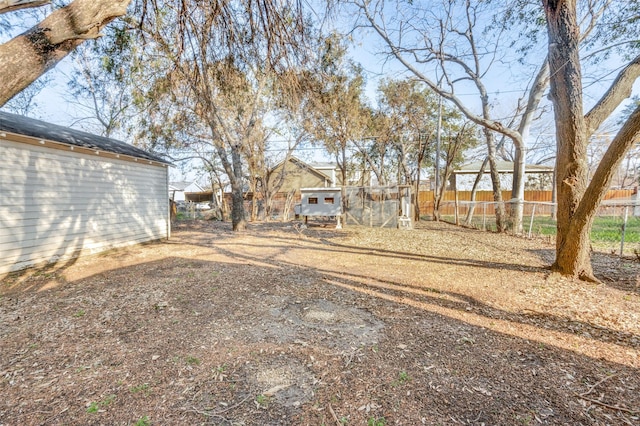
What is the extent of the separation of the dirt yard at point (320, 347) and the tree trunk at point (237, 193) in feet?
18.6

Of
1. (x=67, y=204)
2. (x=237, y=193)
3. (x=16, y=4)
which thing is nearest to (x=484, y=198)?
(x=237, y=193)

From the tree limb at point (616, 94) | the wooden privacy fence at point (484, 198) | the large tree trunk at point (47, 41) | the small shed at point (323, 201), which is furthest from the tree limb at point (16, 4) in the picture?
the wooden privacy fence at point (484, 198)

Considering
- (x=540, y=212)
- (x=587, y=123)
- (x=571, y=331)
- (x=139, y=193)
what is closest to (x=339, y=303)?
(x=571, y=331)

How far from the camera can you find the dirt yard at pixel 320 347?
6.56 ft

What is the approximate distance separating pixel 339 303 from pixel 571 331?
8.50ft

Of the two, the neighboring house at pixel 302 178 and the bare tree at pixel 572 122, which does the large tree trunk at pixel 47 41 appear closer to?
the bare tree at pixel 572 122

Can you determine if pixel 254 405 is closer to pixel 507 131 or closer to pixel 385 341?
pixel 385 341

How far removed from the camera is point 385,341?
9.55 ft

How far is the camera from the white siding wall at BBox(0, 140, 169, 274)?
5473 millimetres

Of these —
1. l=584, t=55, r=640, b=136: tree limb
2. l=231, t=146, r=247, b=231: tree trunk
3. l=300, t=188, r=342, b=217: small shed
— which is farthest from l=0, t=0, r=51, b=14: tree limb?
l=300, t=188, r=342, b=217: small shed

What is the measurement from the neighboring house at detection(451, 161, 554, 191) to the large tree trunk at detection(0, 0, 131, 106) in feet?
79.8

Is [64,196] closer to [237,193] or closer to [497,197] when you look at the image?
[237,193]

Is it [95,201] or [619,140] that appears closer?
[619,140]

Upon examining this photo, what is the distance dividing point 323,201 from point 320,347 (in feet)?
33.4
